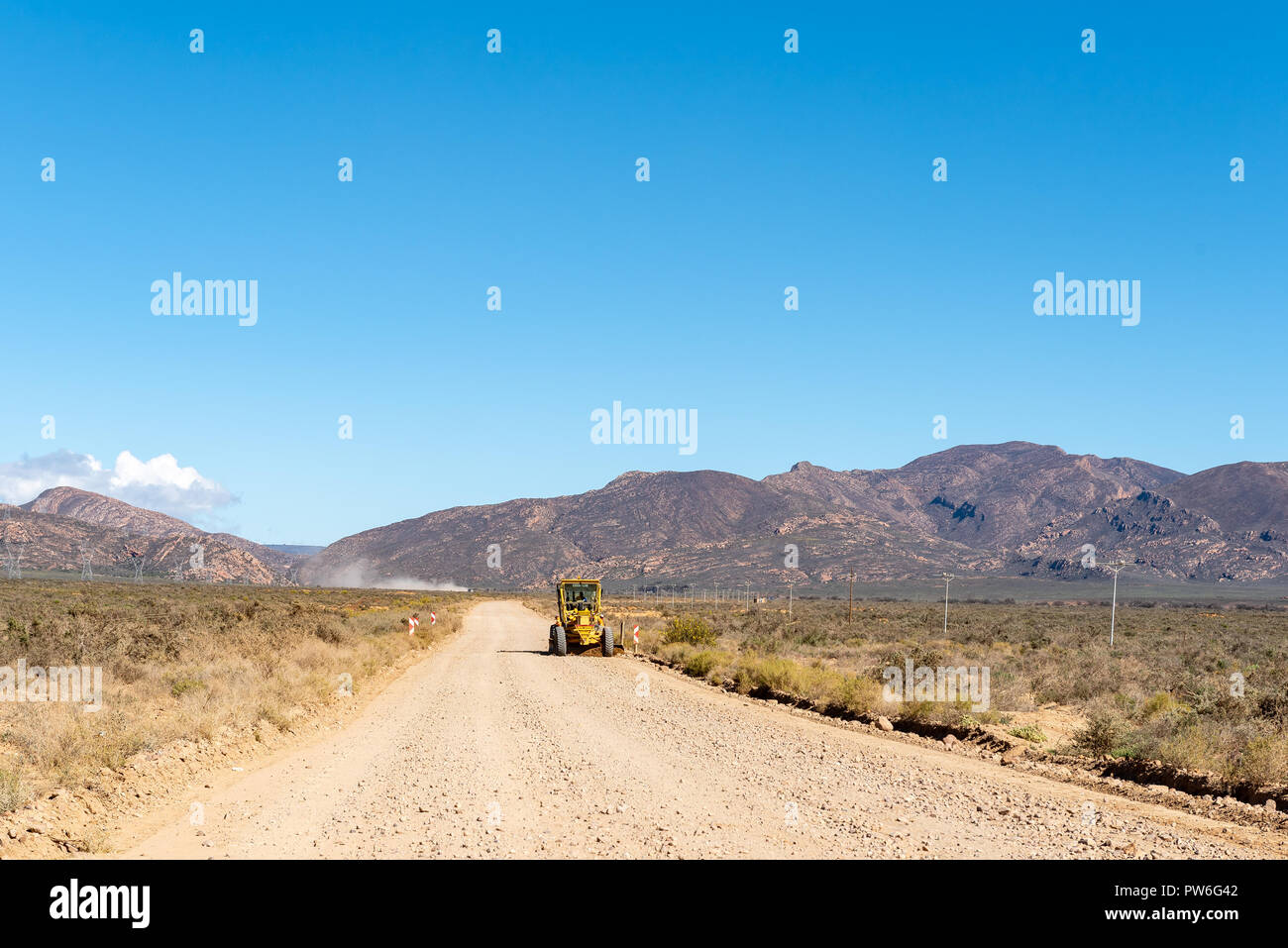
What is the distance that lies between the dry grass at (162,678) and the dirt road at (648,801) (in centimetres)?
156

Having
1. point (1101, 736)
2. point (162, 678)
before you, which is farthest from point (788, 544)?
point (1101, 736)

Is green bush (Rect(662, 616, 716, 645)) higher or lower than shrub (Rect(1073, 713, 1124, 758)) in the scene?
Answer: lower

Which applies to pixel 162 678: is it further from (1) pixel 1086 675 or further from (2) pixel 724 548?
(2) pixel 724 548

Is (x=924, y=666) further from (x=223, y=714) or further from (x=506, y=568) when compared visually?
(x=506, y=568)

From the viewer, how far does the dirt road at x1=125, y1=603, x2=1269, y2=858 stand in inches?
317

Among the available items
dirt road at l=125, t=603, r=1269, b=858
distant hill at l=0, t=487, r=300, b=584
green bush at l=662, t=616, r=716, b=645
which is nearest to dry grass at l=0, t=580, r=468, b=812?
dirt road at l=125, t=603, r=1269, b=858

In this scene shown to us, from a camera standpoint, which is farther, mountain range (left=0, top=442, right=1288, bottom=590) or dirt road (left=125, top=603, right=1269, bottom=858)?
mountain range (left=0, top=442, right=1288, bottom=590)

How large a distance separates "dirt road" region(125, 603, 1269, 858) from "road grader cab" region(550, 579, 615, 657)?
16.7 metres

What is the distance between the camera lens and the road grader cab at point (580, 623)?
34.1 metres

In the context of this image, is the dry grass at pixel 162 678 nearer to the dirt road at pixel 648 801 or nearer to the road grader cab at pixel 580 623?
the dirt road at pixel 648 801

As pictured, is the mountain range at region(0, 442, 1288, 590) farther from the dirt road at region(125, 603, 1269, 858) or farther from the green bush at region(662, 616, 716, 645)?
the dirt road at region(125, 603, 1269, 858)

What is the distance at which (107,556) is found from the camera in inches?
6294
